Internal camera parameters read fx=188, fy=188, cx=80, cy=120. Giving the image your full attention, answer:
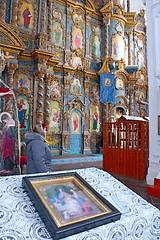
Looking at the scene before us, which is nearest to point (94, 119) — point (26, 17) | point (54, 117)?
Result: point (54, 117)

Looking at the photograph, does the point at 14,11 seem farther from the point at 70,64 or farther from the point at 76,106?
the point at 76,106

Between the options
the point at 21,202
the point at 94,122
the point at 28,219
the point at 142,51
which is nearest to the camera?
the point at 28,219

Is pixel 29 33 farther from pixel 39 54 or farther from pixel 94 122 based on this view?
pixel 94 122

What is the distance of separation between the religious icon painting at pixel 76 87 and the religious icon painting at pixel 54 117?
160 cm

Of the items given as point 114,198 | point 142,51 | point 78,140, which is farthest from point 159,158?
point 142,51

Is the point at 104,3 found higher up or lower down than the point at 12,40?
higher up

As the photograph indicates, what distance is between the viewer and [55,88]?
1209 centimetres

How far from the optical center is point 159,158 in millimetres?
4930

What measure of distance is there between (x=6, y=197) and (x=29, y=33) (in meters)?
11.3

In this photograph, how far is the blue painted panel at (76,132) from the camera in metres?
12.6

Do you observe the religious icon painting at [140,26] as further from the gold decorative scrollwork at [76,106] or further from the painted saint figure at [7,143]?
the painted saint figure at [7,143]

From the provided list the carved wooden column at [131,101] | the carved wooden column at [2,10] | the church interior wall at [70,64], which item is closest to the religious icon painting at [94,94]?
the church interior wall at [70,64]

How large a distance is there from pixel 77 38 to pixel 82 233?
13.9 m

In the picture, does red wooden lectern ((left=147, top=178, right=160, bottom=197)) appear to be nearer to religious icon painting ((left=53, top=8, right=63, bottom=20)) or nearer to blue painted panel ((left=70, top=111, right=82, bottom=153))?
blue painted panel ((left=70, top=111, right=82, bottom=153))
